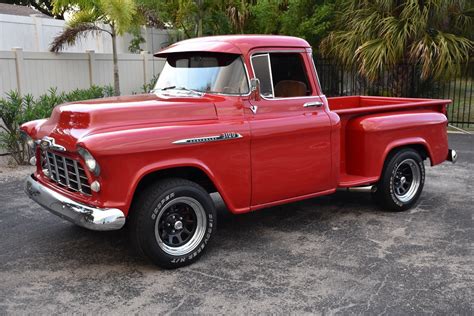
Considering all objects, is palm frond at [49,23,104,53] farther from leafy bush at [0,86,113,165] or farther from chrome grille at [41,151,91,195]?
chrome grille at [41,151,91,195]

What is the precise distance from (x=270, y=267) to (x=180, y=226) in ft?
2.83

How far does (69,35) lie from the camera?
10867 mm

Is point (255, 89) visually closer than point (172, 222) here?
No

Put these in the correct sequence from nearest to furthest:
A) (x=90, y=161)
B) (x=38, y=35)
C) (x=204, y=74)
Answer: (x=90, y=161) < (x=204, y=74) < (x=38, y=35)

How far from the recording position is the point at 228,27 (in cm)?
1532

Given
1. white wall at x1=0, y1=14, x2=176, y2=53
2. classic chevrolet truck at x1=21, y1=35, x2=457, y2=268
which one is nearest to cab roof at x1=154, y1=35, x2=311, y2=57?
classic chevrolet truck at x1=21, y1=35, x2=457, y2=268

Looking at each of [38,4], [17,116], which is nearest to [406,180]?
[17,116]

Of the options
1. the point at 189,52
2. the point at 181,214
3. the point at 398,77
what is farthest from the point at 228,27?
the point at 181,214

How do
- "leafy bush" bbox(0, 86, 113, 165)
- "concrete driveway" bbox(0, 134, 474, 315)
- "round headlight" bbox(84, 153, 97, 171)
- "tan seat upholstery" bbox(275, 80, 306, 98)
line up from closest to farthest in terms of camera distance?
"concrete driveway" bbox(0, 134, 474, 315) → "round headlight" bbox(84, 153, 97, 171) → "tan seat upholstery" bbox(275, 80, 306, 98) → "leafy bush" bbox(0, 86, 113, 165)

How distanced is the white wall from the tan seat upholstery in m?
10.1

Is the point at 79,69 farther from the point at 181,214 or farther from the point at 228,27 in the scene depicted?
the point at 181,214

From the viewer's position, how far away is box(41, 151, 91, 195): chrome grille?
163 inches

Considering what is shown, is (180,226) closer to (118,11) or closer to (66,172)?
(66,172)

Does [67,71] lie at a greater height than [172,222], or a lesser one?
greater
